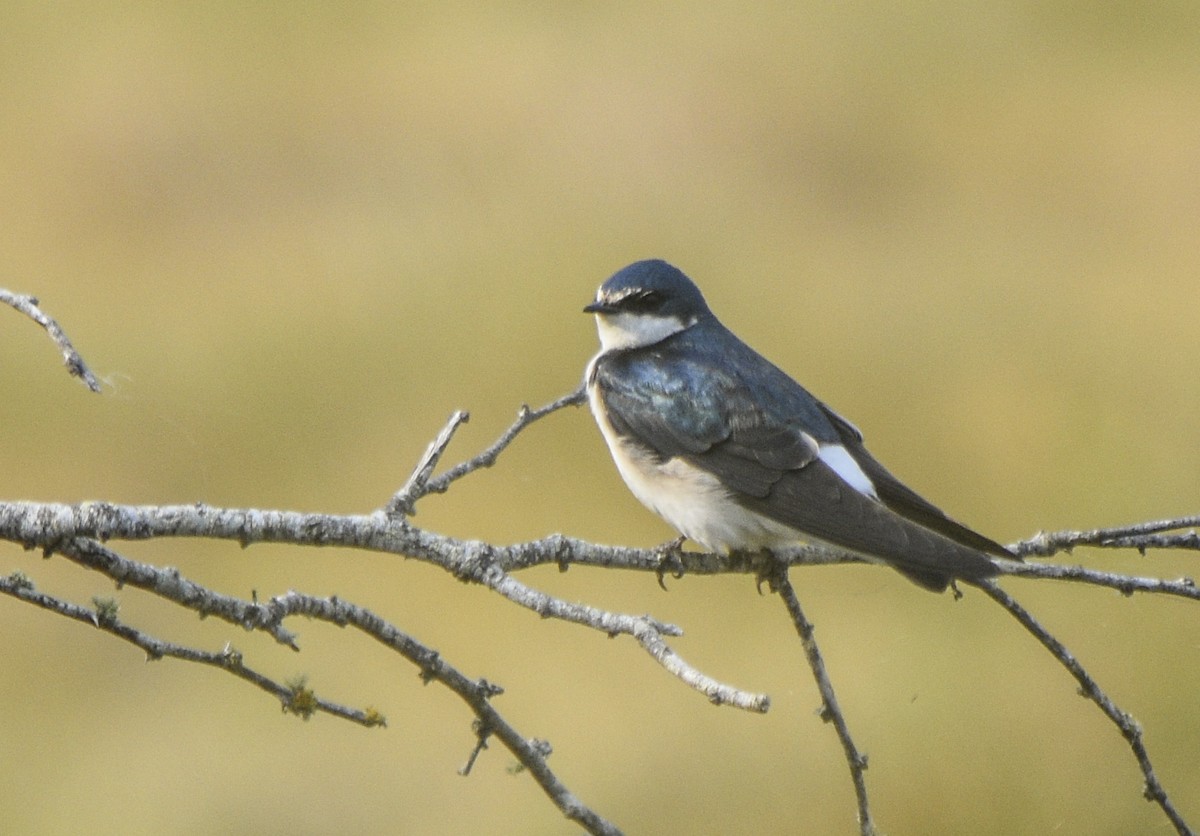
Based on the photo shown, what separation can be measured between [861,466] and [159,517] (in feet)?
5.91

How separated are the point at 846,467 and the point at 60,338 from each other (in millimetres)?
1928

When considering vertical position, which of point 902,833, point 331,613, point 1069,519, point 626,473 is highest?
point 1069,519

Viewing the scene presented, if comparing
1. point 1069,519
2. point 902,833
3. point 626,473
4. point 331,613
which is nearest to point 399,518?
point 331,613

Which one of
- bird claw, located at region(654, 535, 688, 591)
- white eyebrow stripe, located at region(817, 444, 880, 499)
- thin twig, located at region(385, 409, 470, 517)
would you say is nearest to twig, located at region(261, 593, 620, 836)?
thin twig, located at region(385, 409, 470, 517)

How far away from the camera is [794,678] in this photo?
771 cm

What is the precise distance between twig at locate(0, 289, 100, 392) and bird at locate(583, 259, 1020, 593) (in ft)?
4.82

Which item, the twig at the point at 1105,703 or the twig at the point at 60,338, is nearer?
the twig at the point at 60,338

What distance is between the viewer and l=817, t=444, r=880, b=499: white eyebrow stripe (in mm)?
3084

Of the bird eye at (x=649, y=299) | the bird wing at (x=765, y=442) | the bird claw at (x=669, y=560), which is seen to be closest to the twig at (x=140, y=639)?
the bird claw at (x=669, y=560)

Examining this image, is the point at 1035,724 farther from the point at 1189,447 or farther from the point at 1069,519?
the point at 1189,447

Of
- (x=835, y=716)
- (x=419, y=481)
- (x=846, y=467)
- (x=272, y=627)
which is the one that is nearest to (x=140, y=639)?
(x=272, y=627)

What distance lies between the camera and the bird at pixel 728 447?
2773 mm

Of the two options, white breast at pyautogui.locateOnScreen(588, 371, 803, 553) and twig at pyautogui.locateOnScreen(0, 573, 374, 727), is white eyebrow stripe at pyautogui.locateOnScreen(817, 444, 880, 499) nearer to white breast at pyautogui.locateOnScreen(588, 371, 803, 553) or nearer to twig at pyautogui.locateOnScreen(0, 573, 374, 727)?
white breast at pyautogui.locateOnScreen(588, 371, 803, 553)

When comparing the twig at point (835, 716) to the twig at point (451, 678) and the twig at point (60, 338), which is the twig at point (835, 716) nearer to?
the twig at point (451, 678)
